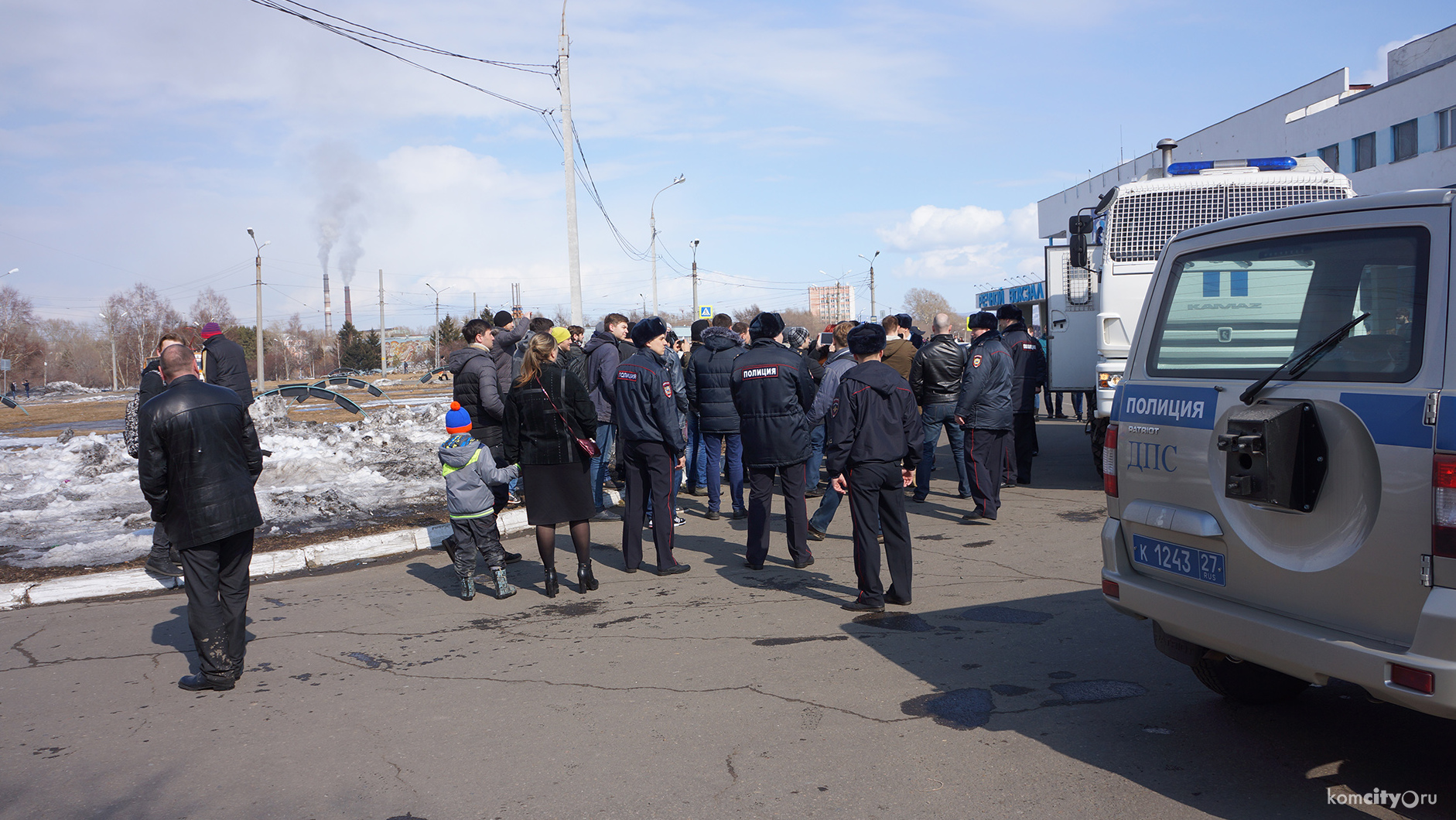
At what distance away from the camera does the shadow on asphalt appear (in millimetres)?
3385

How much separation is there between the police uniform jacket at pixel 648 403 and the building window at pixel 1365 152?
131 feet

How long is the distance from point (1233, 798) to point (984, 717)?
1.10 m

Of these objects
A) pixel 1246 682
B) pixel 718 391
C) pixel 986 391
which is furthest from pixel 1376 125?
pixel 1246 682

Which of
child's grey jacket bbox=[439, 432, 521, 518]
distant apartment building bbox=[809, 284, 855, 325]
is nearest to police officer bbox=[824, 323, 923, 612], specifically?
child's grey jacket bbox=[439, 432, 521, 518]

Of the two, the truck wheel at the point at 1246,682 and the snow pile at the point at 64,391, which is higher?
the snow pile at the point at 64,391

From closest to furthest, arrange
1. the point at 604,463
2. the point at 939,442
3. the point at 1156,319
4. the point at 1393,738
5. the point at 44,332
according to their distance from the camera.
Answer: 1. the point at 1393,738
2. the point at 1156,319
3. the point at 604,463
4. the point at 939,442
5. the point at 44,332

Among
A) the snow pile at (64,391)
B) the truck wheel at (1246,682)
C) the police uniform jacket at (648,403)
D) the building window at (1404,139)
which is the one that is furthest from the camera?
the snow pile at (64,391)

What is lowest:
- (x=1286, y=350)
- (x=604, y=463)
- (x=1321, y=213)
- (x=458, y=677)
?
(x=458, y=677)

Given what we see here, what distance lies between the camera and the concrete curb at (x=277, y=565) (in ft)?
23.4

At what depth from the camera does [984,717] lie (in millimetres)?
4168

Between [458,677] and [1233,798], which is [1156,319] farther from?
[458,677]

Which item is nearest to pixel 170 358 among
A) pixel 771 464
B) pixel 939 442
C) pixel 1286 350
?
pixel 771 464

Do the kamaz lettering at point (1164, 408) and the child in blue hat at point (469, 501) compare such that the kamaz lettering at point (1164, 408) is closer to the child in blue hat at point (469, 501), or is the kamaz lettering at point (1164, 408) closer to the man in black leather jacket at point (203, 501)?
the child in blue hat at point (469, 501)

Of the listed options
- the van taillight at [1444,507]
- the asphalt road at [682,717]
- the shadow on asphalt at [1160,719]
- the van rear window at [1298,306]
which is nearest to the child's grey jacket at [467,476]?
the asphalt road at [682,717]
